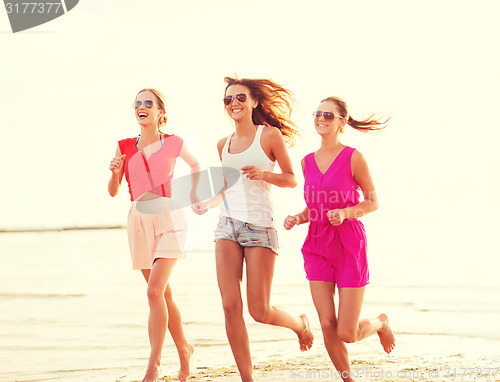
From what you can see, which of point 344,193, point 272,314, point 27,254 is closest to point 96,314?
point 272,314

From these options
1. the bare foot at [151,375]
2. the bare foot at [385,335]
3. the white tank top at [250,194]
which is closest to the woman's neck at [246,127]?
the white tank top at [250,194]

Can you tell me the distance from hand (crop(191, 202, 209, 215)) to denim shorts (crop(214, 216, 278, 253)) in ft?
0.88

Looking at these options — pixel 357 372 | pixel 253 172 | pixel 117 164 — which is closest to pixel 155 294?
pixel 117 164

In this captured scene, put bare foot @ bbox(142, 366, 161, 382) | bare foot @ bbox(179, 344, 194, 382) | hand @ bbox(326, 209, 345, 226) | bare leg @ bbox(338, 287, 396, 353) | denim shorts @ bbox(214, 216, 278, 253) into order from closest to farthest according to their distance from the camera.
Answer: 1. hand @ bbox(326, 209, 345, 226)
2. bare leg @ bbox(338, 287, 396, 353)
3. denim shorts @ bbox(214, 216, 278, 253)
4. bare foot @ bbox(142, 366, 161, 382)
5. bare foot @ bbox(179, 344, 194, 382)

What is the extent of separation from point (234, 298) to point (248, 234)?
1.79 ft

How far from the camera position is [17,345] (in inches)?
380

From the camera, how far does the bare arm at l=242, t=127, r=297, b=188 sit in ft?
19.0

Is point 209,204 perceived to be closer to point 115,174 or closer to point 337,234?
point 115,174

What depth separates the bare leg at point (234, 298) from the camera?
19.1ft

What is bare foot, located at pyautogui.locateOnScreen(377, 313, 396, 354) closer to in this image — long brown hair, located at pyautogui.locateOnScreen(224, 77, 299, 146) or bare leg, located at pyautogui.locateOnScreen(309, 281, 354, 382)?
bare leg, located at pyautogui.locateOnScreen(309, 281, 354, 382)

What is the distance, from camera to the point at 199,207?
20.3 feet

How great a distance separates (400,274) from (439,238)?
599 inches

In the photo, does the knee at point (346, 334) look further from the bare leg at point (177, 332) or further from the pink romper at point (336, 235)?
the bare leg at point (177, 332)

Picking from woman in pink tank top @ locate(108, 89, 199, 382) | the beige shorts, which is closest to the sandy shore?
woman in pink tank top @ locate(108, 89, 199, 382)
